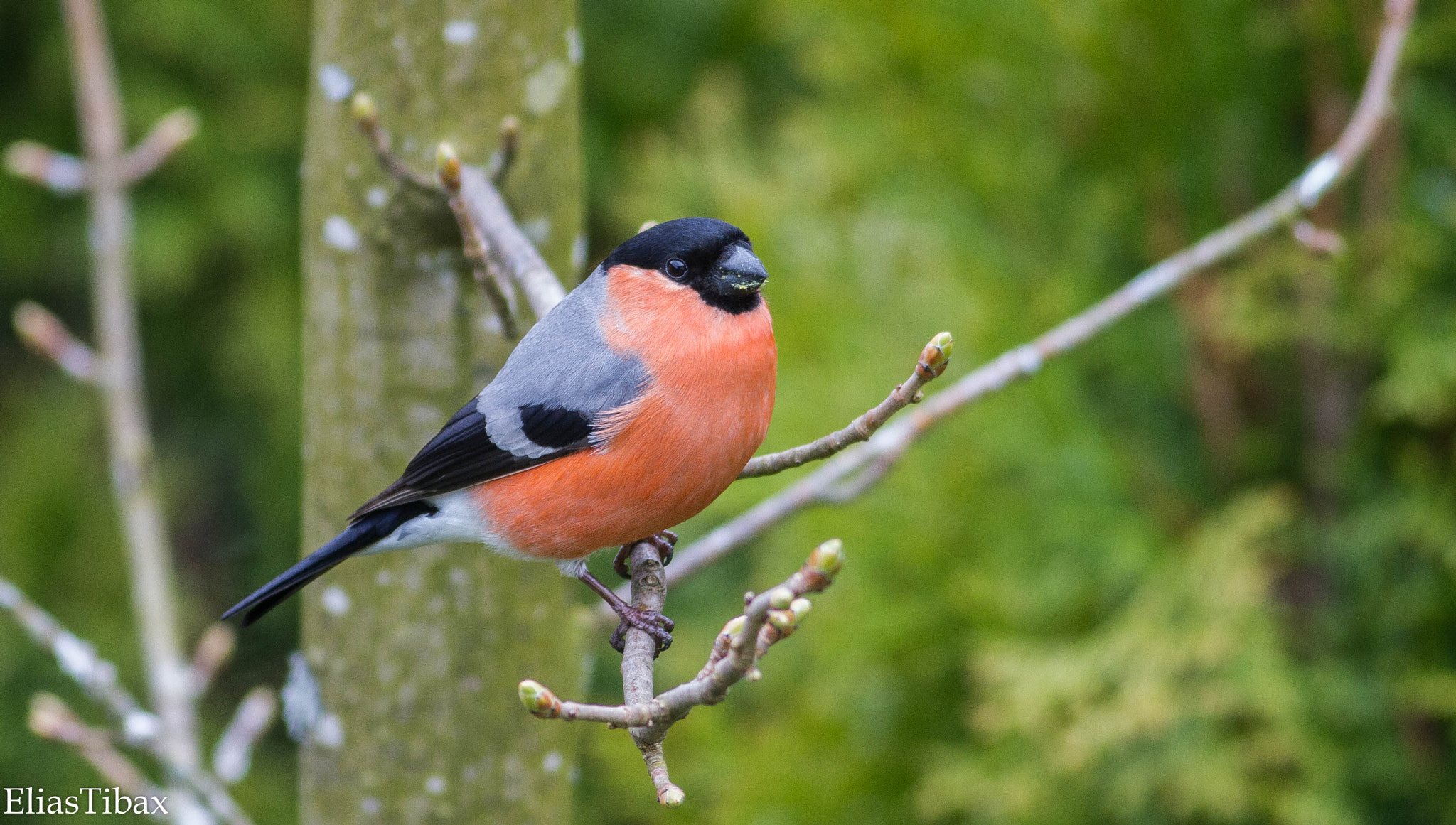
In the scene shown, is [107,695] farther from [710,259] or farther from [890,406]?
[890,406]

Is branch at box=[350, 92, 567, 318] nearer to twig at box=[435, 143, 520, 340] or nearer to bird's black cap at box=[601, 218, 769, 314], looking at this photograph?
twig at box=[435, 143, 520, 340]

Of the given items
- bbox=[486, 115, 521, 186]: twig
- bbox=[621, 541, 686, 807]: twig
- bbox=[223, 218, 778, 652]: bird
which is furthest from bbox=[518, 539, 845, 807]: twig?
bbox=[486, 115, 521, 186]: twig

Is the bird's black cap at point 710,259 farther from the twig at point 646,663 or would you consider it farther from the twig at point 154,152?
the twig at point 154,152

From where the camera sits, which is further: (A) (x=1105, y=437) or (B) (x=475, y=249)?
(A) (x=1105, y=437)

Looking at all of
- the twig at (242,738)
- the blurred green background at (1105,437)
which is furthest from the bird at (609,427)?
the blurred green background at (1105,437)

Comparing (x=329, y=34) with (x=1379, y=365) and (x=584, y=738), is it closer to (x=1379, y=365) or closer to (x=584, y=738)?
(x=1379, y=365)

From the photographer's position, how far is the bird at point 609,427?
6.88 ft

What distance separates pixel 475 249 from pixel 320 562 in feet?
1.96

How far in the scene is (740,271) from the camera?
2168 mm

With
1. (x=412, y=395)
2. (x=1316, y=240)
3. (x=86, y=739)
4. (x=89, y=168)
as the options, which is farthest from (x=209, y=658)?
(x=1316, y=240)

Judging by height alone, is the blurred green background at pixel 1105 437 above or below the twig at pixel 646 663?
above

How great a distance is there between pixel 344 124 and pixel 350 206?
15cm

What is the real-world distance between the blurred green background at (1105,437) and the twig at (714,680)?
78.8 inches

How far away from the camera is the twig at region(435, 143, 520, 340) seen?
1.93 metres
